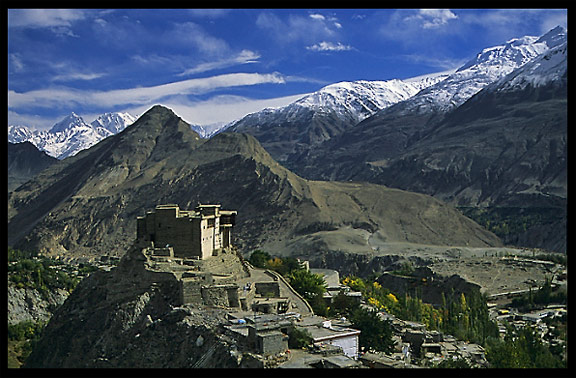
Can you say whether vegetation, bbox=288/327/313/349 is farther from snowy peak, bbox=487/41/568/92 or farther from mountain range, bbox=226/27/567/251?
snowy peak, bbox=487/41/568/92

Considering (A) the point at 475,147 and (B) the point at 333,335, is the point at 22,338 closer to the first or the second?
(B) the point at 333,335

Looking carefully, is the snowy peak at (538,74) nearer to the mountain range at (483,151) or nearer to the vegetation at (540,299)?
the mountain range at (483,151)

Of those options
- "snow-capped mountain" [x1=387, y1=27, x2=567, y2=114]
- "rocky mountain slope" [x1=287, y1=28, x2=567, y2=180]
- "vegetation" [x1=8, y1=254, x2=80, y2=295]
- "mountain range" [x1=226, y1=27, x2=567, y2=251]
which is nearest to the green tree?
"vegetation" [x1=8, y1=254, x2=80, y2=295]

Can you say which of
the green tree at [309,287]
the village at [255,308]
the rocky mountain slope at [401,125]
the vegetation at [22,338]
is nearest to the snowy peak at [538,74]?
the rocky mountain slope at [401,125]
